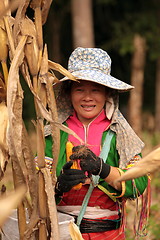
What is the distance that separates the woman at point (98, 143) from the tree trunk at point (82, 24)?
192 inches

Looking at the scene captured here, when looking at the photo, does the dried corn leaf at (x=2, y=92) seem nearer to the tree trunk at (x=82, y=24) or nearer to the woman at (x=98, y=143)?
the woman at (x=98, y=143)

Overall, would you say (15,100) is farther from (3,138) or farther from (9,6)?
(9,6)

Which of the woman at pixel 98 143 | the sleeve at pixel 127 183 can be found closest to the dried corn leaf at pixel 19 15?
the woman at pixel 98 143

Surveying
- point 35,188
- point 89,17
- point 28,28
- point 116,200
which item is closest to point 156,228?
point 116,200

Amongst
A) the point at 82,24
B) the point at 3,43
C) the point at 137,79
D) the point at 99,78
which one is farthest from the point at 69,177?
the point at 137,79

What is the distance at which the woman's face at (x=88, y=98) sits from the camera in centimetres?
202

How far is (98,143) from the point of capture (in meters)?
2.04

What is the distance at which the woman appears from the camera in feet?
6.44

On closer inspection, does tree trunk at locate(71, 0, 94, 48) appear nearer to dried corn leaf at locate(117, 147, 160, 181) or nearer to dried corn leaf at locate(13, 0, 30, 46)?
dried corn leaf at locate(13, 0, 30, 46)

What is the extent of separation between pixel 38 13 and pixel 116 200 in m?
0.95

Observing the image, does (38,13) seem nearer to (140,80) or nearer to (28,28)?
(28,28)

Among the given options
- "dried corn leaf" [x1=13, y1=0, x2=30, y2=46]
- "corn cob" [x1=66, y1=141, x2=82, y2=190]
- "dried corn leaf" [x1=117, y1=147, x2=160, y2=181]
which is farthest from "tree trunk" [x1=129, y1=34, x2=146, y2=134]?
"dried corn leaf" [x1=117, y1=147, x2=160, y2=181]

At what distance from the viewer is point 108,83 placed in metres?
1.99

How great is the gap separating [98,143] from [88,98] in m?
0.21
